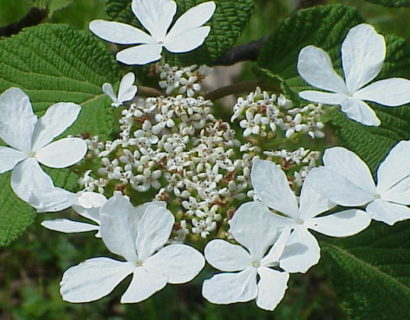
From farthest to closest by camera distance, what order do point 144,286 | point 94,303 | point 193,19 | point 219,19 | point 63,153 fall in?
1. point 94,303
2. point 219,19
3. point 193,19
4. point 63,153
5. point 144,286

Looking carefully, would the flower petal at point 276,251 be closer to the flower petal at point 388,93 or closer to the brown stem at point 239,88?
the flower petal at point 388,93

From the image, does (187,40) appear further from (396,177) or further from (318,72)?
(396,177)

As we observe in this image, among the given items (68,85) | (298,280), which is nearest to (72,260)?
(298,280)

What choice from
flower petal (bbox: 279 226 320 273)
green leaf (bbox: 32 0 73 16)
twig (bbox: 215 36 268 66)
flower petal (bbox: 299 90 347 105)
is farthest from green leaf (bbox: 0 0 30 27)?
flower petal (bbox: 279 226 320 273)

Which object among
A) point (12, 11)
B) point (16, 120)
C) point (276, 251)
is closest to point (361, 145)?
point (276, 251)

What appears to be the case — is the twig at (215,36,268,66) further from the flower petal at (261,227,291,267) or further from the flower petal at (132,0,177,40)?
the flower petal at (261,227,291,267)

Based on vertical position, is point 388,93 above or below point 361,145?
above
